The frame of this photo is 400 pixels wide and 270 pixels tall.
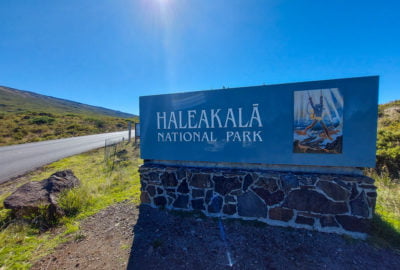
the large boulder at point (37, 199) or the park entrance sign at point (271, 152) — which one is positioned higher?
the park entrance sign at point (271, 152)

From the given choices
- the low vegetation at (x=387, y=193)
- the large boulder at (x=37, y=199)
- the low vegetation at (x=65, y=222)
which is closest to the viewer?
the low vegetation at (x=65, y=222)

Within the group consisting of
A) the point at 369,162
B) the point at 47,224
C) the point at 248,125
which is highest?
the point at 248,125

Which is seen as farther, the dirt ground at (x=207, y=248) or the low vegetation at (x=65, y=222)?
the low vegetation at (x=65, y=222)

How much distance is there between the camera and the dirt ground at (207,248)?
7.79ft

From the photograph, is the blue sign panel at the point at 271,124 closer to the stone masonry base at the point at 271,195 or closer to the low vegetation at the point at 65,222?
the stone masonry base at the point at 271,195

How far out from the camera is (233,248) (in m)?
2.66

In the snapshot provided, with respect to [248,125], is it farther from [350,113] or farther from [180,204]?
[180,204]

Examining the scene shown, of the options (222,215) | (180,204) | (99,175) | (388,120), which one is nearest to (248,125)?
(222,215)

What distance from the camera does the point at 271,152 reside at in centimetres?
321

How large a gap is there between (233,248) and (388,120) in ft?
44.8

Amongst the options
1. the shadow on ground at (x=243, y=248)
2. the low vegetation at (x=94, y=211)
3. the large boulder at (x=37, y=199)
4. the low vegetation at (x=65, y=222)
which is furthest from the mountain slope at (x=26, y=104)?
the shadow on ground at (x=243, y=248)

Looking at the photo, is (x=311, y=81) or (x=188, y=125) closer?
(x=311, y=81)

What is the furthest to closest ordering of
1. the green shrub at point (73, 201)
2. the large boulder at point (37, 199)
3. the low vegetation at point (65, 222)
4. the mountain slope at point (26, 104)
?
1. the mountain slope at point (26, 104)
2. the green shrub at point (73, 201)
3. the large boulder at point (37, 199)
4. the low vegetation at point (65, 222)

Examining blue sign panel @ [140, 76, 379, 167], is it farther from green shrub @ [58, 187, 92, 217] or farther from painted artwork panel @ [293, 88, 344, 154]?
green shrub @ [58, 187, 92, 217]
